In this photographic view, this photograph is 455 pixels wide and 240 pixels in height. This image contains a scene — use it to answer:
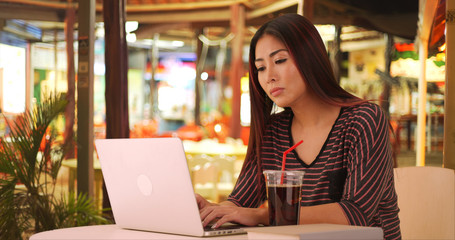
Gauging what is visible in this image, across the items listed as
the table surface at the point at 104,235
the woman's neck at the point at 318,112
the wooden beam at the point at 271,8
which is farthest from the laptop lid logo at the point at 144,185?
the wooden beam at the point at 271,8

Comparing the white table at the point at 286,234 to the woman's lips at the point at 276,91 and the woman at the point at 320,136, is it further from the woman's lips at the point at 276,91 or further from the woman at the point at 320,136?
the woman's lips at the point at 276,91

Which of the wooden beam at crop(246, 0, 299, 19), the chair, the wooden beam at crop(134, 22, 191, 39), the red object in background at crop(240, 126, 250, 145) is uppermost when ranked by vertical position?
the wooden beam at crop(246, 0, 299, 19)

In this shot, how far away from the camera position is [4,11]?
4547 millimetres

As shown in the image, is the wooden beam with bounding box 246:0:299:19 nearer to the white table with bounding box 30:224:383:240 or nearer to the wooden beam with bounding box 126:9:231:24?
the wooden beam with bounding box 126:9:231:24

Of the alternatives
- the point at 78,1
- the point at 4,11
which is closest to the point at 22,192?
the point at 4,11

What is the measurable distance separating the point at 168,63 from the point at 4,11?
34.5ft

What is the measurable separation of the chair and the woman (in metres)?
0.31

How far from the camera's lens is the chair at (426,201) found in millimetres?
2098

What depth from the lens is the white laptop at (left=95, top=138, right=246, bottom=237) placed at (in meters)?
1.37

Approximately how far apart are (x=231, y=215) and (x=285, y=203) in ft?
0.70

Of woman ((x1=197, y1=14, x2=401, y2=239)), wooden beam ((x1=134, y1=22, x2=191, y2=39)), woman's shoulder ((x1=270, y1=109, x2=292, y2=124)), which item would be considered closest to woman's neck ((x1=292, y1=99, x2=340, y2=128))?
woman ((x1=197, y1=14, x2=401, y2=239))

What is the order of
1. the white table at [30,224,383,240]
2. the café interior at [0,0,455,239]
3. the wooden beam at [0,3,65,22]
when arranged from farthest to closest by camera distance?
1. the wooden beam at [0,3,65,22]
2. the café interior at [0,0,455,239]
3. the white table at [30,224,383,240]

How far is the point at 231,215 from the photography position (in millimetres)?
1561

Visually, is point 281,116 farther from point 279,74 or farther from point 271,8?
point 271,8
